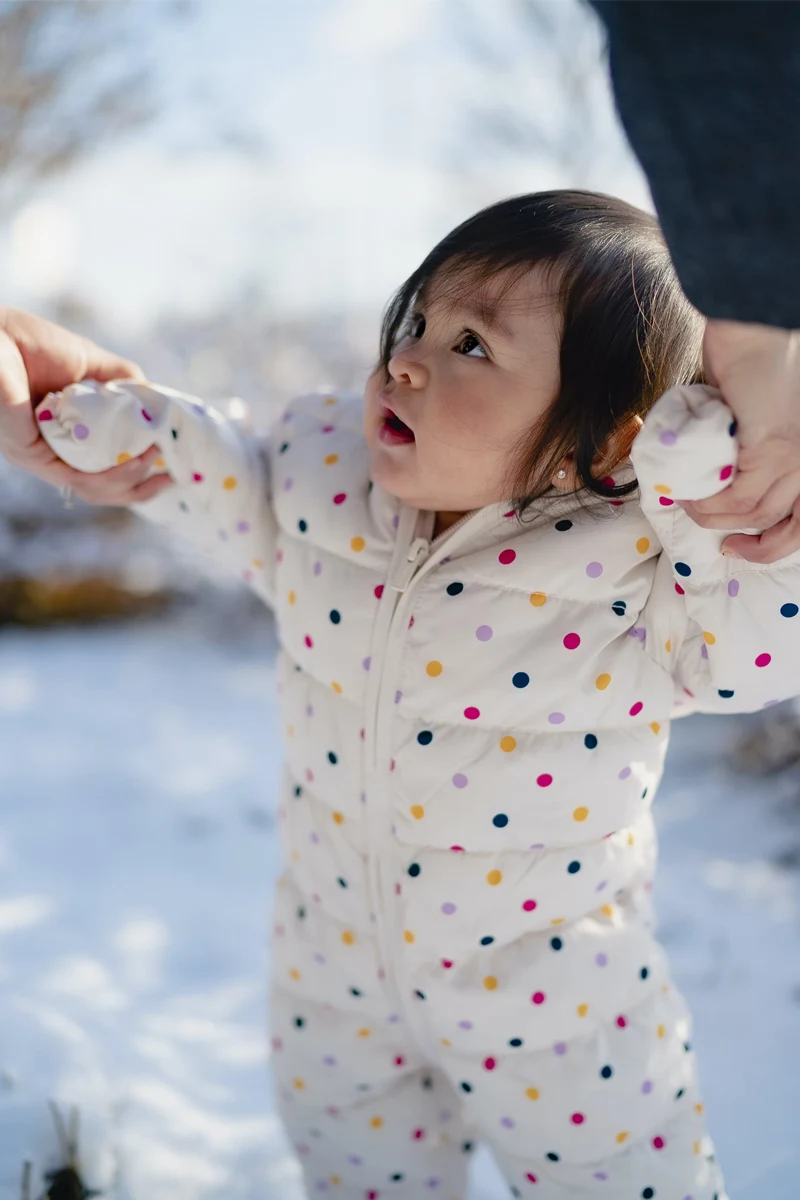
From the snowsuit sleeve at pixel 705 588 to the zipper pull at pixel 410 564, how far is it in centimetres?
21

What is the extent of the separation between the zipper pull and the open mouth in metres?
0.09

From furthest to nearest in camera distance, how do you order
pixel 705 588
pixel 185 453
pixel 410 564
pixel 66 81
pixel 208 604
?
pixel 208 604 → pixel 66 81 → pixel 185 453 → pixel 410 564 → pixel 705 588

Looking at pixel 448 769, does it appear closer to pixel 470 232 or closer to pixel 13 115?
pixel 470 232

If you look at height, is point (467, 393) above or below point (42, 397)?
below

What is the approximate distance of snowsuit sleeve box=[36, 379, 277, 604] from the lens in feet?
3.45

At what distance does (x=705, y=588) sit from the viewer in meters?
0.83

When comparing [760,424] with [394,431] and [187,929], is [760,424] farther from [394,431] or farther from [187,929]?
[187,929]

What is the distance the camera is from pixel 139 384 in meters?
1.10

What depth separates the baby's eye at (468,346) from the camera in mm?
877

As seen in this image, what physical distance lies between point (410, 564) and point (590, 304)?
0.90 ft

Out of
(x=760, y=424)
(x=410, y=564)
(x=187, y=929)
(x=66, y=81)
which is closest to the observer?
(x=760, y=424)

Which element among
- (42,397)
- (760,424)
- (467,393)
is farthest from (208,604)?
(760,424)

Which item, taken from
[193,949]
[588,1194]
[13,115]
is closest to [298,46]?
[13,115]

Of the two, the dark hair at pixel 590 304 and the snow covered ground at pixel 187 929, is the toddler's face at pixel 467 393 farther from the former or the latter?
the snow covered ground at pixel 187 929
